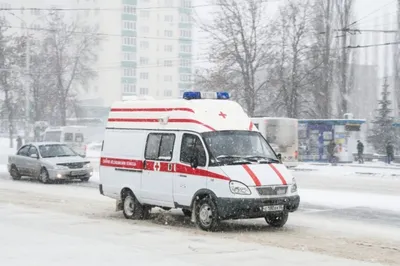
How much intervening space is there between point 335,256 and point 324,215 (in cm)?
546

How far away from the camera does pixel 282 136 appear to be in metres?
36.1

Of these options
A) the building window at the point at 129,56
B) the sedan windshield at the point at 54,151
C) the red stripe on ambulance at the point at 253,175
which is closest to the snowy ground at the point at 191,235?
the red stripe on ambulance at the point at 253,175

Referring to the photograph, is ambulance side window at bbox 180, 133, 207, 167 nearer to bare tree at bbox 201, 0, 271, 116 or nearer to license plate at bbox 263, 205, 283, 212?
license plate at bbox 263, 205, 283, 212

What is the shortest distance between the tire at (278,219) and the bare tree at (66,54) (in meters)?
51.3

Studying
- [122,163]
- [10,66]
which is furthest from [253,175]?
[10,66]

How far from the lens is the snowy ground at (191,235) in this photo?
9219mm

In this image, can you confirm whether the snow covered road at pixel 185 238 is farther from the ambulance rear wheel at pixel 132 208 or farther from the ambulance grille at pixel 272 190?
the ambulance grille at pixel 272 190

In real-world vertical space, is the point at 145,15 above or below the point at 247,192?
above

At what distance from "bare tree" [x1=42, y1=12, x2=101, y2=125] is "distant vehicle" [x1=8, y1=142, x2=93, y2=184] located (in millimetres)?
36675

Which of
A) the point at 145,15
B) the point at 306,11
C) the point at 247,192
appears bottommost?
the point at 247,192

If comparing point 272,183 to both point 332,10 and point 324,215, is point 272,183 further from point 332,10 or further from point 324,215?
point 332,10

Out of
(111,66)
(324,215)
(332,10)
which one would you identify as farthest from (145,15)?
(324,215)

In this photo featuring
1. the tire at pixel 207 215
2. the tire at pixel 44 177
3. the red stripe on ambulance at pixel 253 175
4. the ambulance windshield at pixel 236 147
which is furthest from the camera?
the tire at pixel 44 177

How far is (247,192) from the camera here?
1199 centimetres
